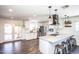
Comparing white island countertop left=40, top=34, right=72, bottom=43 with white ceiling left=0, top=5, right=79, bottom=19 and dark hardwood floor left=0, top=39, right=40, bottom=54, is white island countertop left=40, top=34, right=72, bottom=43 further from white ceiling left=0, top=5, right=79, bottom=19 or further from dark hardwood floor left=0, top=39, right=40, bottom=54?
white ceiling left=0, top=5, right=79, bottom=19

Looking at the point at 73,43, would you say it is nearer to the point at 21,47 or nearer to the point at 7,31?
the point at 21,47

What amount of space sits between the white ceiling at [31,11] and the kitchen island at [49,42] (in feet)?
1.41

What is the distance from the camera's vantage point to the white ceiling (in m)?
1.50

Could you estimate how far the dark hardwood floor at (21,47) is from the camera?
4.92 ft

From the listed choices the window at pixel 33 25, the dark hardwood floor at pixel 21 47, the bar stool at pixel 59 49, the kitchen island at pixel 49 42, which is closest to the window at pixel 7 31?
the dark hardwood floor at pixel 21 47

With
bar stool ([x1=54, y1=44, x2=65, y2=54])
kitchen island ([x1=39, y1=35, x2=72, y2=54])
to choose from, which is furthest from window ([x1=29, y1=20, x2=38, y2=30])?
bar stool ([x1=54, y1=44, x2=65, y2=54])

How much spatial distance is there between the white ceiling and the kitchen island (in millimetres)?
431

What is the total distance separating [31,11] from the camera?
5.08ft

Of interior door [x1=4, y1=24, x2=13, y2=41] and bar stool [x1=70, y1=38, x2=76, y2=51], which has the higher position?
interior door [x1=4, y1=24, x2=13, y2=41]

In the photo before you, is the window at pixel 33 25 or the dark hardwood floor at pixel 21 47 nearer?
the dark hardwood floor at pixel 21 47

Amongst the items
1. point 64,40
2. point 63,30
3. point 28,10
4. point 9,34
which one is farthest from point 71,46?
point 9,34

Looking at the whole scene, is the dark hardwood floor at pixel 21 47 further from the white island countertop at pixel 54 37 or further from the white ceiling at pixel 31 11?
the white ceiling at pixel 31 11

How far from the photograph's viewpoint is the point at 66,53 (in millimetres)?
1561
